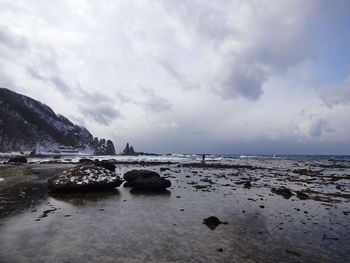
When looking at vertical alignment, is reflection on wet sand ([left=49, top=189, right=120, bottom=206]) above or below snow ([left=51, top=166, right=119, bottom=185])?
below

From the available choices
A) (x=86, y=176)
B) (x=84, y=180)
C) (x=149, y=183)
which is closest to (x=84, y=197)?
(x=84, y=180)

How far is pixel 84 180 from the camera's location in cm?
2248

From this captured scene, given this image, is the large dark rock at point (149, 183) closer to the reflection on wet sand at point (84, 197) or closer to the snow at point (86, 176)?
the snow at point (86, 176)

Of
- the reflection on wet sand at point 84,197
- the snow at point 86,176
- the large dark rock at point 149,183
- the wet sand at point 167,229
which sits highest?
the snow at point 86,176

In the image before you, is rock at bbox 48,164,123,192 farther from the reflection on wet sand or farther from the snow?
the reflection on wet sand

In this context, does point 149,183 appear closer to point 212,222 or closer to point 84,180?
point 84,180

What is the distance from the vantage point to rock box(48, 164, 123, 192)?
21.9 metres

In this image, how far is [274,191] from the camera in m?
24.7

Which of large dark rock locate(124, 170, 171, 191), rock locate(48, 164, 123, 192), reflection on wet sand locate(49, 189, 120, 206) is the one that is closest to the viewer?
reflection on wet sand locate(49, 189, 120, 206)

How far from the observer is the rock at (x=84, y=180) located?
21938 millimetres

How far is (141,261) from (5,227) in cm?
697

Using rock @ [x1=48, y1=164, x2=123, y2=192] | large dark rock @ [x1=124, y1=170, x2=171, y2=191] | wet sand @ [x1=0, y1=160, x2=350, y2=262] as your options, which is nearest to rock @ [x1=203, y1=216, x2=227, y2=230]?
wet sand @ [x1=0, y1=160, x2=350, y2=262]

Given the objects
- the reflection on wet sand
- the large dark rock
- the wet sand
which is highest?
the large dark rock

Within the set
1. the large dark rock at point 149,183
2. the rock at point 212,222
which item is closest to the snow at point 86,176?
the large dark rock at point 149,183
